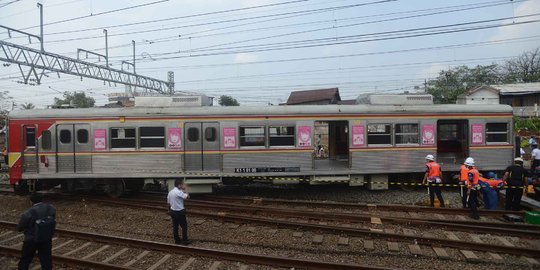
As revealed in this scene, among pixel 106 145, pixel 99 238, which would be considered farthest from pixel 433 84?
pixel 99 238

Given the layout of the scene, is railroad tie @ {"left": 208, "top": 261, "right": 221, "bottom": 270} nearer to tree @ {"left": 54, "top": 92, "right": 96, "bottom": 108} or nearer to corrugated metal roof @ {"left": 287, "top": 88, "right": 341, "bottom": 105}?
corrugated metal roof @ {"left": 287, "top": 88, "right": 341, "bottom": 105}

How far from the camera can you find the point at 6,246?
8.73 m

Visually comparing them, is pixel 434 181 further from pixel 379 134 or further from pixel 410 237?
pixel 410 237

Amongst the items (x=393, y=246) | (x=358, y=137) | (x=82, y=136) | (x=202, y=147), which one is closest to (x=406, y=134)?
(x=358, y=137)

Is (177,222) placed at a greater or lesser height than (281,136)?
lesser

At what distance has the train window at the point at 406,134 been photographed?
1473 centimetres

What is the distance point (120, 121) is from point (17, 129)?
3.65 meters

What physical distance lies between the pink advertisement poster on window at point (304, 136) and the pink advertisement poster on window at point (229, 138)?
7.82 ft

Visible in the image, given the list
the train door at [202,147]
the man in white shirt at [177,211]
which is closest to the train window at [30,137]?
the train door at [202,147]

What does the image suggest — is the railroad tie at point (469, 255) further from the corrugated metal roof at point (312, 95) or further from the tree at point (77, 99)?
the tree at point (77, 99)

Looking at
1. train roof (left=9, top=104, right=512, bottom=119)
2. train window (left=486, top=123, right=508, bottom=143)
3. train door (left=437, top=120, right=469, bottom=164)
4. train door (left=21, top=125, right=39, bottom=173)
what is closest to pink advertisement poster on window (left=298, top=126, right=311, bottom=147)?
train roof (left=9, top=104, right=512, bottom=119)

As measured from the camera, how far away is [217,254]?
809 cm

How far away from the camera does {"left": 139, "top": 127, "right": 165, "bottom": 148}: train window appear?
46.5ft

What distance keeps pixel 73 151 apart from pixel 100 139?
1066 mm
